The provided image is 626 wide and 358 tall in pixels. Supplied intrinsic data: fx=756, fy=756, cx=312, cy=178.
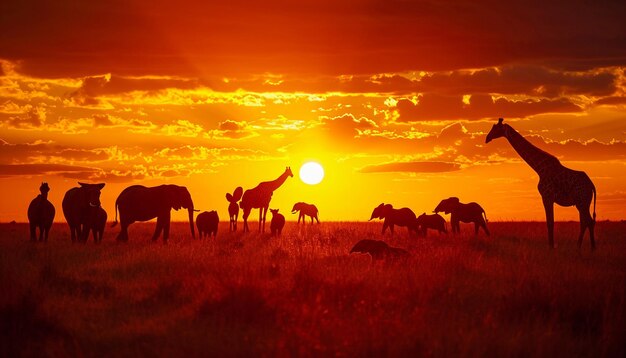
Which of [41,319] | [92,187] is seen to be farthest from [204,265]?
[92,187]

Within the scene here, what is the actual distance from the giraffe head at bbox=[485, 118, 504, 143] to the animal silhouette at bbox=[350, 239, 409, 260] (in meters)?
8.08

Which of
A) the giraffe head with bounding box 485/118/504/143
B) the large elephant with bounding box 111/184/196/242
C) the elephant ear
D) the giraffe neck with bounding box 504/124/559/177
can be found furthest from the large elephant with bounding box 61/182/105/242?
the giraffe neck with bounding box 504/124/559/177

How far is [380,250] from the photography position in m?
18.1

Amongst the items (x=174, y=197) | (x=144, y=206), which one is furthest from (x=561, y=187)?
(x=144, y=206)

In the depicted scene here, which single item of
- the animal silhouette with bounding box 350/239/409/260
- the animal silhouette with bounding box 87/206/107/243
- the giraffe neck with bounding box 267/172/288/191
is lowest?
the animal silhouette with bounding box 350/239/409/260

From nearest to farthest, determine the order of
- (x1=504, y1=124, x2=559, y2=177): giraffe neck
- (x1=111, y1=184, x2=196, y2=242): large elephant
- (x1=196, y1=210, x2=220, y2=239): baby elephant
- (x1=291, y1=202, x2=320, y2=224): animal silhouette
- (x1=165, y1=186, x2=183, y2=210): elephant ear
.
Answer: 1. (x1=504, y1=124, x2=559, y2=177): giraffe neck
2. (x1=111, y1=184, x2=196, y2=242): large elephant
3. (x1=165, y1=186, x2=183, y2=210): elephant ear
4. (x1=196, y1=210, x2=220, y2=239): baby elephant
5. (x1=291, y1=202, x2=320, y2=224): animal silhouette

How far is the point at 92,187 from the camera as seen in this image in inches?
973

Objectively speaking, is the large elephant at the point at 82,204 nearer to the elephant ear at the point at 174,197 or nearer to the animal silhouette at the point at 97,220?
the animal silhouette at the point at 97,220

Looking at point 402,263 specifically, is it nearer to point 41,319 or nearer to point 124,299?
point 124,299

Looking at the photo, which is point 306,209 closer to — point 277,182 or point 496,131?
point 277,182

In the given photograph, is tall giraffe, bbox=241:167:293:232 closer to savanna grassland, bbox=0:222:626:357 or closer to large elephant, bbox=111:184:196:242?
large elephant, bbox=111:184:196:242

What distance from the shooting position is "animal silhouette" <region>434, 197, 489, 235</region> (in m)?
28.7

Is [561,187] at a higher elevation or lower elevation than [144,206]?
higher

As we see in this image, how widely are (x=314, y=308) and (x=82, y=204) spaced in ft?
52.1
